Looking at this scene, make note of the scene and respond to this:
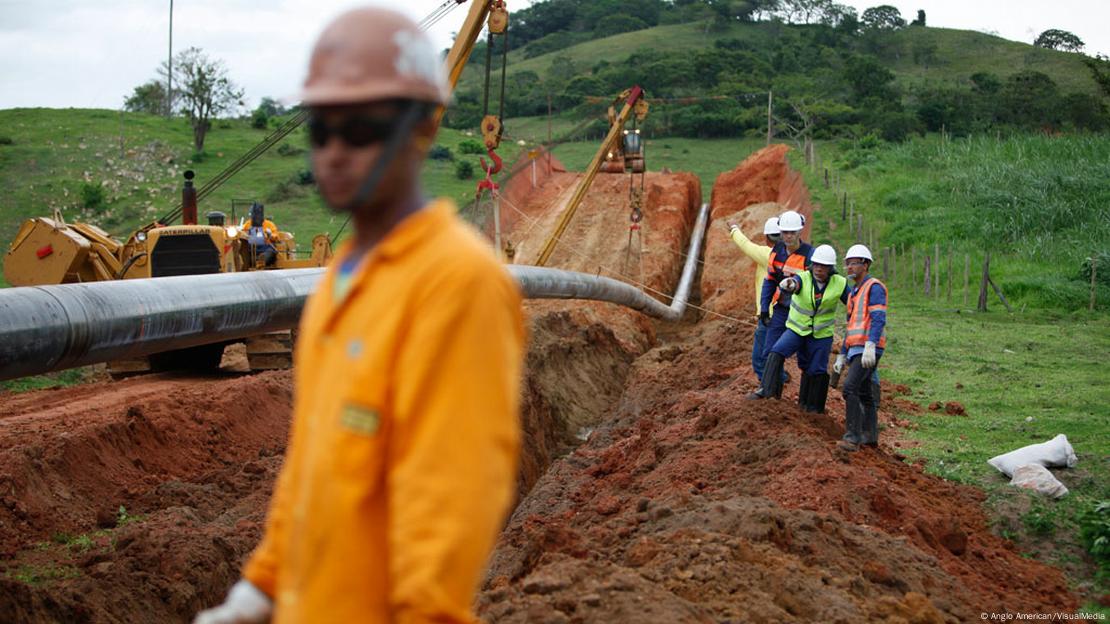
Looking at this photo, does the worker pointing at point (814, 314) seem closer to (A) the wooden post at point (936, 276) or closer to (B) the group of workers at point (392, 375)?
(B) the group of workers at point (392, 375)

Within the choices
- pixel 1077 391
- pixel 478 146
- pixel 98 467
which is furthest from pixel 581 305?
pixel 478 146

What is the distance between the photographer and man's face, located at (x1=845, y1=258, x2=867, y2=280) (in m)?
10.7

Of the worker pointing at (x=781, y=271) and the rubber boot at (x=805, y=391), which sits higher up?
the worker pointing at (x=781, y=271)

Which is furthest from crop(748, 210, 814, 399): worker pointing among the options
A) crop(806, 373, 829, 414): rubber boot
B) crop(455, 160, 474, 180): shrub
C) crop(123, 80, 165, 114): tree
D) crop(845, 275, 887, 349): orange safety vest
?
crop(123, 80, 165, 114): tree

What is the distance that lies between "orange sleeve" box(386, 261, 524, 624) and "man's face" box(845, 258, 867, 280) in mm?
8918

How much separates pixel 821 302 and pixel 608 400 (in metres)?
7.91

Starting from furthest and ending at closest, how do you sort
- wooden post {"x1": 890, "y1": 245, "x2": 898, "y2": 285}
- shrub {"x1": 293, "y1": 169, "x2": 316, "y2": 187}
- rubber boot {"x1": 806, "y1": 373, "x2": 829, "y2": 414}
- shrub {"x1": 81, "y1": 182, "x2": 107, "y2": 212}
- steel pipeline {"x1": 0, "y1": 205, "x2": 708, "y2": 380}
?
shrub {"x1": 293, "y1": 169, "x2": 316, "y2": 187}
shrub {"x1": 81, "y1": 182, "x2": 107, "y2": 212}
wooden post {"x1": 890, "y1": 245, "x2": 898, "y2": 285}
rubber boot {"x1": 806, "y1": 373, "x2": 829, "y2": 414}
steel pipeline {"x1": 0, "y1": 205, "x2": 708, "y2": 380}

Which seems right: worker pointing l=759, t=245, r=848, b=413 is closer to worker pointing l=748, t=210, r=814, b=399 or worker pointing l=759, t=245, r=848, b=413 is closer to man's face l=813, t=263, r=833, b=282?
man's face l=813, t=263, r=833, b=282

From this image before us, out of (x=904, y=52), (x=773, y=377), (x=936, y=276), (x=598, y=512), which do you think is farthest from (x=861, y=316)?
(x=904, y=52)

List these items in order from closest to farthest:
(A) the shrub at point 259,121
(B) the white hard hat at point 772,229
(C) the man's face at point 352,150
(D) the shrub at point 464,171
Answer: (C) the man's face at point 352,150, (B) the white hard hat at point 772,229, (D) the shrub at point 464,171, (A) the shrub at point 259,121

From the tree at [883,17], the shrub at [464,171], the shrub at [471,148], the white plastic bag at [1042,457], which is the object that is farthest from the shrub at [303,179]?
the tree at [883,17]

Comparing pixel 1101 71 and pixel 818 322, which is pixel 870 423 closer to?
pixel 818 322

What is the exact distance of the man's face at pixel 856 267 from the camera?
10.7m

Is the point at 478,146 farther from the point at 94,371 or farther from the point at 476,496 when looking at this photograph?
the point at 476,496
